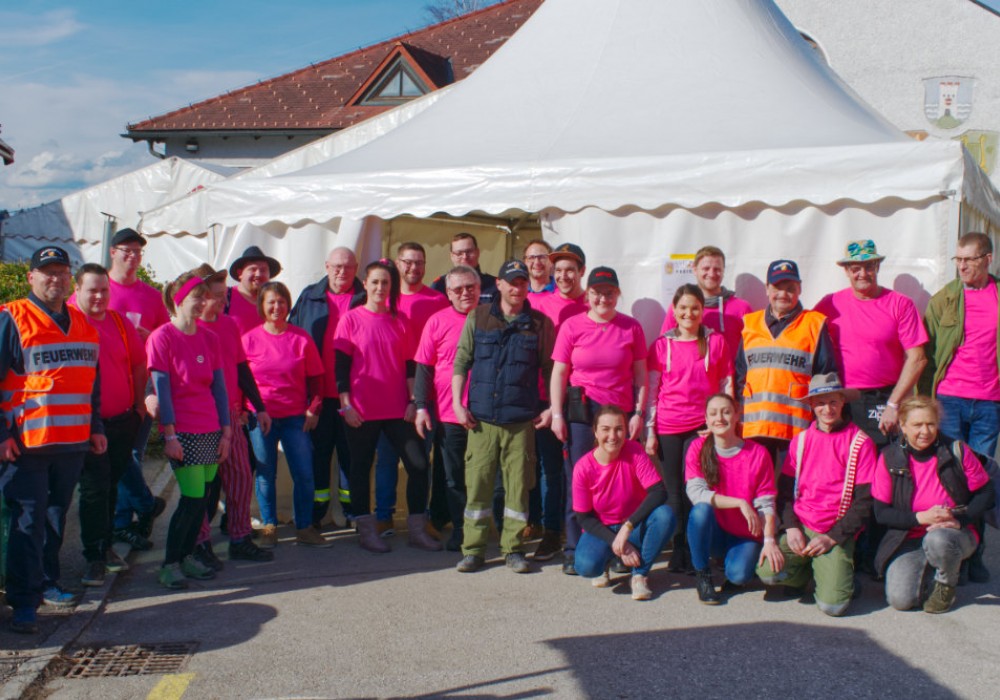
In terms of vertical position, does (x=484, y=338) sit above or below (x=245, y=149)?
below

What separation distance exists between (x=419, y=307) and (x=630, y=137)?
1.79 meters

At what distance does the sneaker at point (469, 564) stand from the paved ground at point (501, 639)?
7 cm

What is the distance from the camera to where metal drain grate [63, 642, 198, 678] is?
388cm

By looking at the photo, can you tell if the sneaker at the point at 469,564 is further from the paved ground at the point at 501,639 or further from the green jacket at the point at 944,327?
the green jacket at the point at 944,327

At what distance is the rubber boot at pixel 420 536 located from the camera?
584 centimetres

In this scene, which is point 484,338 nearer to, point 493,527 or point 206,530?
point 493,527

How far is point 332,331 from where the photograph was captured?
242 inches

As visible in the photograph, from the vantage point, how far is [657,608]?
472cm

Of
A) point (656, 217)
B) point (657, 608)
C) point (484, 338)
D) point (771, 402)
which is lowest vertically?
point (657, 608)

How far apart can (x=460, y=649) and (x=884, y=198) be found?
358 centimetres

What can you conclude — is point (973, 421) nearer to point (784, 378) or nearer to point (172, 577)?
point (784, 378)

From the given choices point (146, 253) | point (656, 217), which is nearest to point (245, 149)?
point (146, 253)

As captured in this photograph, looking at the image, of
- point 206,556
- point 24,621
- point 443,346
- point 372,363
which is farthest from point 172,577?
point 443,346

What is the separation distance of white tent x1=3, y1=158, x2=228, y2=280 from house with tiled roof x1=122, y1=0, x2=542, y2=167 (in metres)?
7.15
